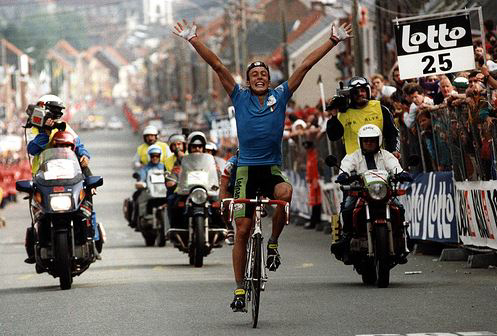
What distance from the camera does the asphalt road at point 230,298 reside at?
1165 cm

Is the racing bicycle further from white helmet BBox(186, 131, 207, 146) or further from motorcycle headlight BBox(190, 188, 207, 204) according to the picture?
white helmet BBox(186, 131, 207, 146)

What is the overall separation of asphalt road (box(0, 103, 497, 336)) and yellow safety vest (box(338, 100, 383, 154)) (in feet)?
4.27

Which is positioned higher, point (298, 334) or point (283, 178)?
point (283, 178)

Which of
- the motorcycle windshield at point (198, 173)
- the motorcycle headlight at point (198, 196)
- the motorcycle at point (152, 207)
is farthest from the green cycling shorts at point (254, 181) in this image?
the motorcycle at point (152, 207)

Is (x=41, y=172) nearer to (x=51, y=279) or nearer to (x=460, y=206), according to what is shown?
(x=51, y=279)

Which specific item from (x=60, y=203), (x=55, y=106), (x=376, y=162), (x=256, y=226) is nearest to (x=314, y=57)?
(x=256, y=226)

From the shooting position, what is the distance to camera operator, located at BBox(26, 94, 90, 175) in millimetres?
16172

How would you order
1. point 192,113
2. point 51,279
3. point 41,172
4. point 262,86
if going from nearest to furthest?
1. point 262,86
2. point 41,172
3. point 51,279
4. point 192,113

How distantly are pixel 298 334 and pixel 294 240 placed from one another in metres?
14.5

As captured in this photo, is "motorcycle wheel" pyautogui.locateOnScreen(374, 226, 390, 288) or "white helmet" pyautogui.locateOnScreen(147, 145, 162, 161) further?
"white helmet" pyautogui.locateOnScreen(147, 145, 162, 161)

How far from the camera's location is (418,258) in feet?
63.4

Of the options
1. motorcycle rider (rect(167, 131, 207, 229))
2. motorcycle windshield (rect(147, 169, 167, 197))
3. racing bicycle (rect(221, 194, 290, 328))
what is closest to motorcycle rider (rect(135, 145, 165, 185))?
motorcycle windshield (rect(147, 169, 167, 197))

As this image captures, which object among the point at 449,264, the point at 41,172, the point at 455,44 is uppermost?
the point at 455,44

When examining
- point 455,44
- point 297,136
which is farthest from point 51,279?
point 297,136
